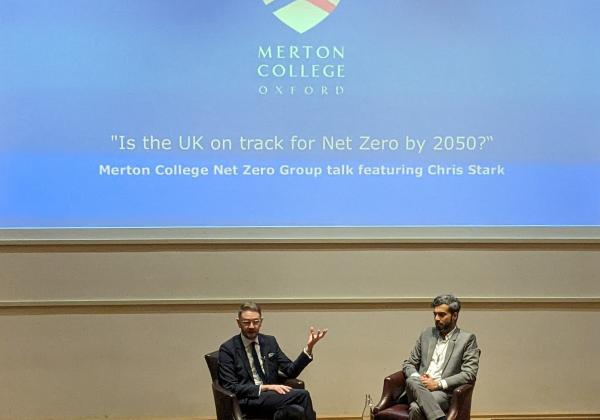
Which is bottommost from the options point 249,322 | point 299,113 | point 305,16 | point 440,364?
point 440,364

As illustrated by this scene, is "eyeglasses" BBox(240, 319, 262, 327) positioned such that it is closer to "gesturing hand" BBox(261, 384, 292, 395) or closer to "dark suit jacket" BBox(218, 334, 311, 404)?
"dark suit jacket" BBox(218, 334, 311, 404)

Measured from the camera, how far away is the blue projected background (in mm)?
4910

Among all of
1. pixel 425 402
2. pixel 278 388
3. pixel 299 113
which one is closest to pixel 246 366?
pixel 278 388

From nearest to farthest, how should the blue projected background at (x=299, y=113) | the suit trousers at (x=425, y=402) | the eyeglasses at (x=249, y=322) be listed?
the suit trousers at (x=425, y=402) < the eyeglasses at (x=249, y=322) < the blue projected background at (x=299, y=113)

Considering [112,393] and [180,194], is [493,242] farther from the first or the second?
[112,393]

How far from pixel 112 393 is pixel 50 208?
1266 millimetres

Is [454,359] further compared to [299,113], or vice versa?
[299,113]

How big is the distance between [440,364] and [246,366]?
43.4 inches

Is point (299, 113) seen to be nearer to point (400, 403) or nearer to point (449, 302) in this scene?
point (449, 302)

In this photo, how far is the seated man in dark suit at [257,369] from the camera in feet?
14.0

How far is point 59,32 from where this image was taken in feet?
16.1

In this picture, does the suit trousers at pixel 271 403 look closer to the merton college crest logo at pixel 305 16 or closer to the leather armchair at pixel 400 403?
the leather armchair at pixel 400 403

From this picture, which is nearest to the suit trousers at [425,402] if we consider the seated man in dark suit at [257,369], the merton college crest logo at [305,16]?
the seated man in dark suit at [257,369]

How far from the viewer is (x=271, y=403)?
425cm
